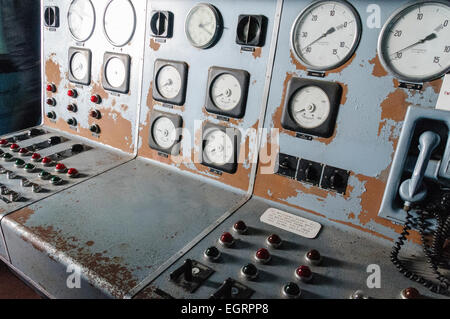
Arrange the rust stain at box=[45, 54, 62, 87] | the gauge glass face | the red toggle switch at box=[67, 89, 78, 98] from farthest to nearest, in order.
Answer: the rust stain at box=[45, 54, 62, 87], the red toggle switch at box=[67, 89, 78, 98], the gauge glass face

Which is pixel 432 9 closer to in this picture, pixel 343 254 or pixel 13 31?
pixel 343 254

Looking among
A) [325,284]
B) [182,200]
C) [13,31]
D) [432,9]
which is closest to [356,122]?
[432,9]

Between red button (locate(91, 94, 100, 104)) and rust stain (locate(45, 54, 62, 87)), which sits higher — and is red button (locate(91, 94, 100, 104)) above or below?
below

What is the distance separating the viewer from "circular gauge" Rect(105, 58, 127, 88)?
192cm

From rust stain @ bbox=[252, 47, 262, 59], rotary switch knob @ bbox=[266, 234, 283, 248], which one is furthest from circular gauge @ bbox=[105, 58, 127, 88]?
rotary switch knob @ bbox=[266, 234, 283, 248]

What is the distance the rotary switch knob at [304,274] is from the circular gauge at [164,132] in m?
1.05

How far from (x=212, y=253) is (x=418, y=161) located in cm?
79

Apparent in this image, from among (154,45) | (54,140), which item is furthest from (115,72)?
(54,140)

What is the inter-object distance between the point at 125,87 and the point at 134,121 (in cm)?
22

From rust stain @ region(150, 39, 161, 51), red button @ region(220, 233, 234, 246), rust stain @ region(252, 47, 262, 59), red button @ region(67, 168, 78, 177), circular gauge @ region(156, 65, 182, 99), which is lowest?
red button @ region(67, 168, 78, 177)

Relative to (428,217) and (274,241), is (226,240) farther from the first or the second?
(428,217)

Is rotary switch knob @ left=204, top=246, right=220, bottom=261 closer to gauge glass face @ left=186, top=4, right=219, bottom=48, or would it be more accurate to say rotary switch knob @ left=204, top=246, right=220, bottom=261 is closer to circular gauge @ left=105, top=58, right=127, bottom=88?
gauge glass face @ left=186, top=4, right=219, bottom=48

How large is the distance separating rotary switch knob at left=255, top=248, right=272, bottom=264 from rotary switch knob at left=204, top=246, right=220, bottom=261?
0.46 ft
